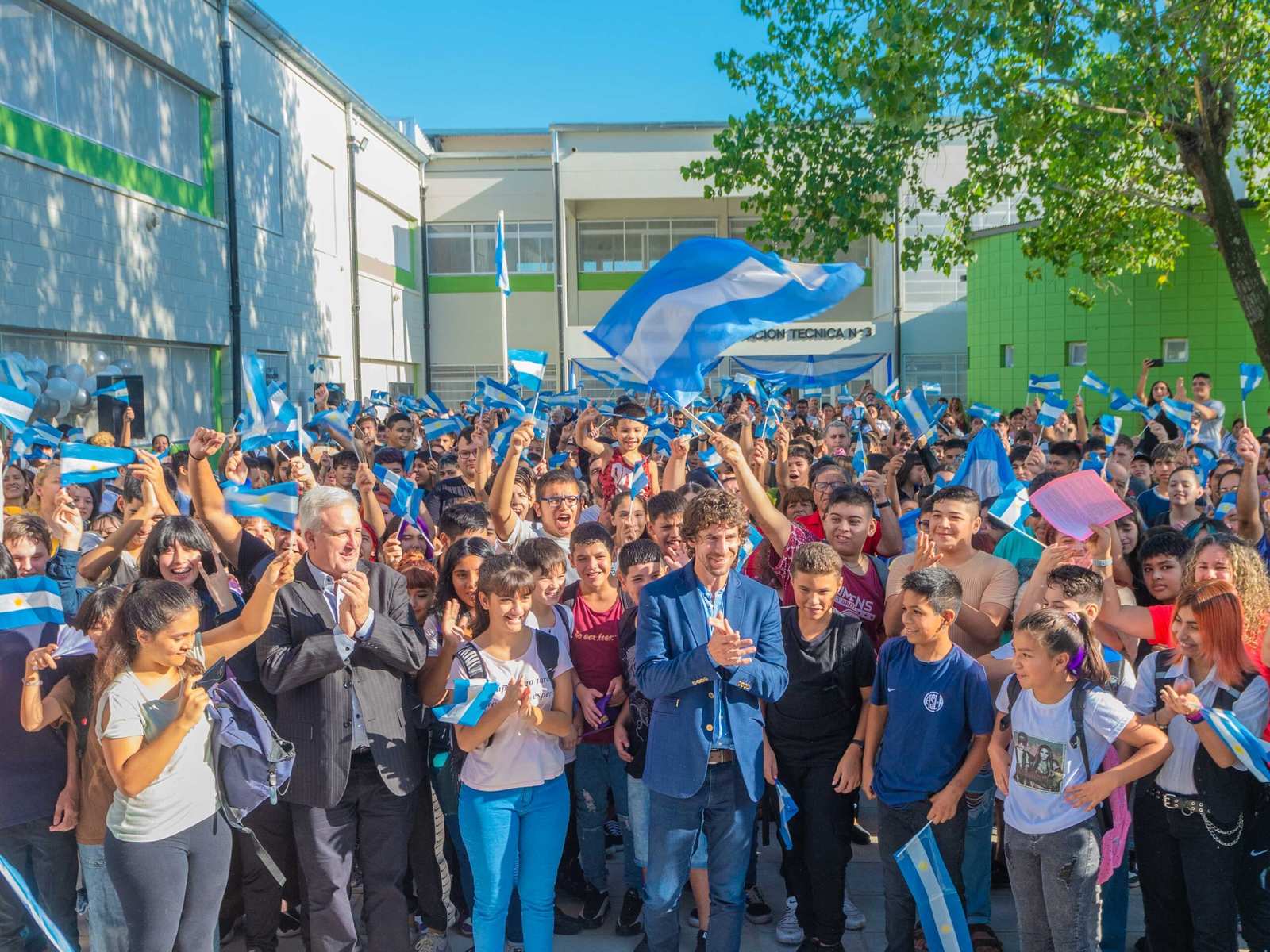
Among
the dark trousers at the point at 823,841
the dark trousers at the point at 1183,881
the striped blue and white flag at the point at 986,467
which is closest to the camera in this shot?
the dark trousers at the point at 1183,881

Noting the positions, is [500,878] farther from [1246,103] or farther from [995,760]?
[1246,103]

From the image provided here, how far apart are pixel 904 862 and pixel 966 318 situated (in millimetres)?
24332

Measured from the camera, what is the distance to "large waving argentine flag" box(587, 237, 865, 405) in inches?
229

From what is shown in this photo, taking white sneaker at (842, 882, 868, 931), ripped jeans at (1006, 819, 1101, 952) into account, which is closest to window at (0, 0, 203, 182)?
white sneaker at (842, 882, 868, 931)

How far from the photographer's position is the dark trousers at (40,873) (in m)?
4.04

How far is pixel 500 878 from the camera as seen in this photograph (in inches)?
164

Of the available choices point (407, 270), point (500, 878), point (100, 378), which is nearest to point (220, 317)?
point (100, 378)

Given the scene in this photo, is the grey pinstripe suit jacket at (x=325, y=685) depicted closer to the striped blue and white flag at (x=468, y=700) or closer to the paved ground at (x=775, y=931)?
the striped blue and white flag at (x=468, y=700)

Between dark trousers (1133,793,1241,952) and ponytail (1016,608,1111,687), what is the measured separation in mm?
608

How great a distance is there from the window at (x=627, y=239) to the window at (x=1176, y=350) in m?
14.9

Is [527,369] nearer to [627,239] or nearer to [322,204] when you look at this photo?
[322,204]

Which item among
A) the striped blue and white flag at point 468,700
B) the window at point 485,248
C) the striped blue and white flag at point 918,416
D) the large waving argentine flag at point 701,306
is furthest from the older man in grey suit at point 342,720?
the window at point 485,248

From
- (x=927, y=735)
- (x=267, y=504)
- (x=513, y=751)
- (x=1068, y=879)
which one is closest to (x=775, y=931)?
(x=927, y=735)

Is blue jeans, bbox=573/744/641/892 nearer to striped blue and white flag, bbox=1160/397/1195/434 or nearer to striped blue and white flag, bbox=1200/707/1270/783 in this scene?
striped blue and white flag, bbox=1200/707/1270/783
